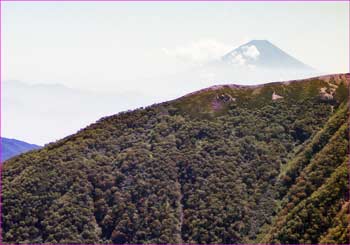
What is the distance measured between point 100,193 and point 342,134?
189 feet

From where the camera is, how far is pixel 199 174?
15038 cm

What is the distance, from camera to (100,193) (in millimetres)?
148625

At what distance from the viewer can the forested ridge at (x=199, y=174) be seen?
133m

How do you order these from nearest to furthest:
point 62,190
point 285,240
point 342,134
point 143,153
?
point 285,240
point 342,134
point 62,190
point 143,153

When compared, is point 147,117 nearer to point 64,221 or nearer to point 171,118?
point 171,118

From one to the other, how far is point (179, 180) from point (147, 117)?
92.3 ft

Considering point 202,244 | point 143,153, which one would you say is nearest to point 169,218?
point 202,244

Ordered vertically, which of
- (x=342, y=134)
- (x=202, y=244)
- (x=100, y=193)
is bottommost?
(x=202, y=244)

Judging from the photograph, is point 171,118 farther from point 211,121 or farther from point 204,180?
point 204,180

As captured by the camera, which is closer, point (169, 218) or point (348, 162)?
point (348, 162)

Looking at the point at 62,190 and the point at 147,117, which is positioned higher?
the point at 147,117

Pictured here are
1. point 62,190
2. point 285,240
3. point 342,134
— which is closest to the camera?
point 285,240

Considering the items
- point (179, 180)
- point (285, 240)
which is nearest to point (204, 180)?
point (179, 180)

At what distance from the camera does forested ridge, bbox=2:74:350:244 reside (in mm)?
133250
